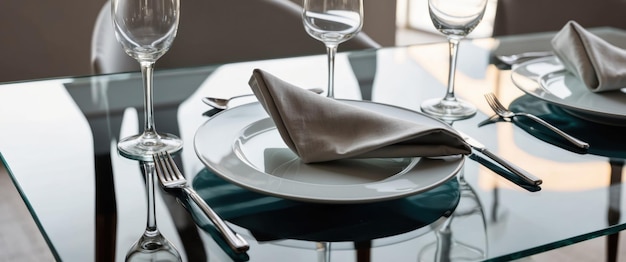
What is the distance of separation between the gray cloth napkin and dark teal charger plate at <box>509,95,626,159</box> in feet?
0.22

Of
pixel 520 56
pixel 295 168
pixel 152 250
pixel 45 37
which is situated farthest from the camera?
pixel 45 37

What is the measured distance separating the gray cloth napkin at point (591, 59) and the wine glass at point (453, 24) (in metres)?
0.17

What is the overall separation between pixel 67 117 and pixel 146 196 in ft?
0.92

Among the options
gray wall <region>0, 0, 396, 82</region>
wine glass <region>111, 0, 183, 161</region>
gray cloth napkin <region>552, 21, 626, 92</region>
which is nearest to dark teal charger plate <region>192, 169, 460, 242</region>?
wine glass <region>111, 0, 183, 161</region>

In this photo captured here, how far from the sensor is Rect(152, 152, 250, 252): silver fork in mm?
594

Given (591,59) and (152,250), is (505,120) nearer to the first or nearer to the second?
(591,59)

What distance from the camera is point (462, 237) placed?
0.65 m

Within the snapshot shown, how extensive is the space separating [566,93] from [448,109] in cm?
17

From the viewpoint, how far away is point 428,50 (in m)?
1.35

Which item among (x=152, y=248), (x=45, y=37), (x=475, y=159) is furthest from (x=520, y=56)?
(x=45, y=37)

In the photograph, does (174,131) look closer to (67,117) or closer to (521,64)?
(67,117)

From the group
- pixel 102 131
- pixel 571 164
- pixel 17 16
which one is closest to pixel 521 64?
pixel 571 164

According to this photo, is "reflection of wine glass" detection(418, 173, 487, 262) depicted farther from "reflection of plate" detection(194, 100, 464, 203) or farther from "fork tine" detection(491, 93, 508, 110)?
"fork tine" detection(491, 93, 508, 110)

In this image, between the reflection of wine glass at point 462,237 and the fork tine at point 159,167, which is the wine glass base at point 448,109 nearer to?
the reflection of wine glass at point 462,237
